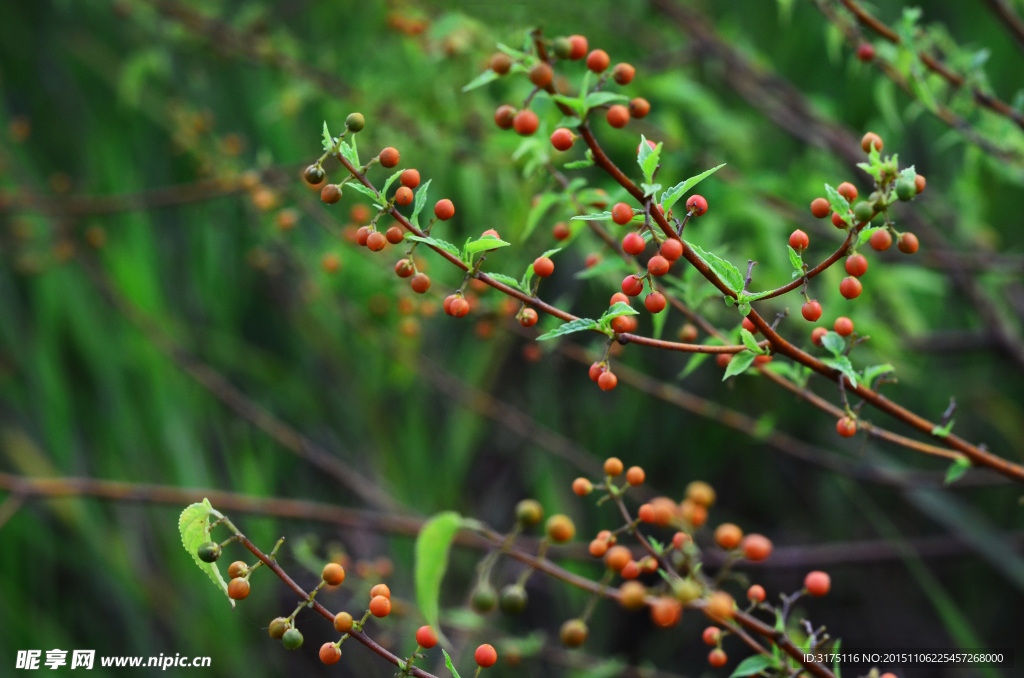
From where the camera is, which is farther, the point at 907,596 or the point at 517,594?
the point at 907,596

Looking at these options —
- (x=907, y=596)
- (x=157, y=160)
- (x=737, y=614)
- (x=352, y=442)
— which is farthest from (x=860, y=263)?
(x=157, y=160)

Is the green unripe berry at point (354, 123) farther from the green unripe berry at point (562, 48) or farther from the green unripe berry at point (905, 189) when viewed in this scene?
the green unripe berry at point (905, 189)

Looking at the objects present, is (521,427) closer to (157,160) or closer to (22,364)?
(22,364)

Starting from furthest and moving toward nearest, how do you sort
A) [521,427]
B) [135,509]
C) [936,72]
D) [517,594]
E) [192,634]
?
[135,509] < [192,634] < [521,427] < [936,72] < [517,594]

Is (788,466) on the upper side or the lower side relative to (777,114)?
lower

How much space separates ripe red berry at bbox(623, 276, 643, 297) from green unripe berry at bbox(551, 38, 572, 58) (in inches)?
4.1

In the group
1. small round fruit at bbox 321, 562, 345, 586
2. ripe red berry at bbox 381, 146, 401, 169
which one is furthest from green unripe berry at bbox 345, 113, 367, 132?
small round fruit at bbox 321, 562, 345, 586

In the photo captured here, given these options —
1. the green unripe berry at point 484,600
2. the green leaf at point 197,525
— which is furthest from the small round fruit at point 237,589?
the green unripe berry at point 484,600

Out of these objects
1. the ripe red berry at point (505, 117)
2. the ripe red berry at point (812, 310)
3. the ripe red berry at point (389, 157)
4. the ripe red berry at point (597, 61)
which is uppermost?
the ripe red berry at point (597, 61)

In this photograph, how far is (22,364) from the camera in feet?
4.19

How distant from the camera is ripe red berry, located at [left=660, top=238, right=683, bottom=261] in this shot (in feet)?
0.99

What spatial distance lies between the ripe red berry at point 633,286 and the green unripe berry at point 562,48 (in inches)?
4.1

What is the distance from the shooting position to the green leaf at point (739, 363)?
34cm

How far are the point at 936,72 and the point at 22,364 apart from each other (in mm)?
1389
